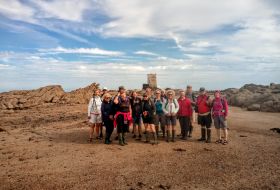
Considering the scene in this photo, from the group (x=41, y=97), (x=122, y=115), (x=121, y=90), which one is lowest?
(x=122, y=115)

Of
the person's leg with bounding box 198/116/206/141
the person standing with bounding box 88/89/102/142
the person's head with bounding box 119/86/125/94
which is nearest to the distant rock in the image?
the person's leg with bounding box 198/116/206/141

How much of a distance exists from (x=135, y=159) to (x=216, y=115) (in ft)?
13.4

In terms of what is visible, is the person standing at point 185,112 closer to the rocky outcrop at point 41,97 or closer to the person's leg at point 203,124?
the person's leg at point 203,124

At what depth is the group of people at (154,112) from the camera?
12344mm

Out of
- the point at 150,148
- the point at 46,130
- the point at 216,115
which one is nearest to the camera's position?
the point at 150,148

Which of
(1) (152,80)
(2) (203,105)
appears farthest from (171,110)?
(1) (152,80)

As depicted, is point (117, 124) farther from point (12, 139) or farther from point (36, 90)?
point (36, 90)

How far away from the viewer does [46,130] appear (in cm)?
1633

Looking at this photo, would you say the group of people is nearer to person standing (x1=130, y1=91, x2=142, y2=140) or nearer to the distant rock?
person standing (x1=130, y1=91, x2=142, y2=140)

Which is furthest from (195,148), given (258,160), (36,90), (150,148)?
(36,90)

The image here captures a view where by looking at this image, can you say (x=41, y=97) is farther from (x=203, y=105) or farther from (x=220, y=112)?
(x=220, y=112)

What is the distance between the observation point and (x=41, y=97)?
2822 cm

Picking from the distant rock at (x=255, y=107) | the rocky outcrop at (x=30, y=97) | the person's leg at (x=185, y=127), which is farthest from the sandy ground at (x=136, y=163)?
the distant rock at (x=255, y=107)

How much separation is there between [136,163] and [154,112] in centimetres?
331
